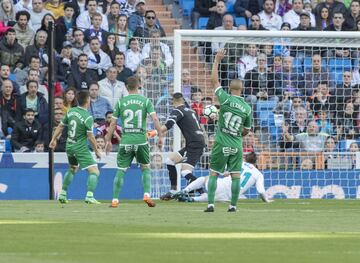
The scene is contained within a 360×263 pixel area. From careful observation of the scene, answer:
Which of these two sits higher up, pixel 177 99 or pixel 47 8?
pixel 47 8

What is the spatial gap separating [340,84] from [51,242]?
16.4 meters

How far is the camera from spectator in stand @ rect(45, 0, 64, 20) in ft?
97.1

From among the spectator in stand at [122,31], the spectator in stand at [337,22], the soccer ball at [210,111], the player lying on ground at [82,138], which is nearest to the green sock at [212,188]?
the player lying on ground at [82,138]

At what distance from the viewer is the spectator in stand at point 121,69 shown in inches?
1127

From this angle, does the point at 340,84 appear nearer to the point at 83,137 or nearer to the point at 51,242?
the point at 83,137

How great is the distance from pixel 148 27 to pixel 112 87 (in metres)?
2.48

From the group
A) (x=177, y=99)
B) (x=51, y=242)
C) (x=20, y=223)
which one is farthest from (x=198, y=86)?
(x=51, y=242)

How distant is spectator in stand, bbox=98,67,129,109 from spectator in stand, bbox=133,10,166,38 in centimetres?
204

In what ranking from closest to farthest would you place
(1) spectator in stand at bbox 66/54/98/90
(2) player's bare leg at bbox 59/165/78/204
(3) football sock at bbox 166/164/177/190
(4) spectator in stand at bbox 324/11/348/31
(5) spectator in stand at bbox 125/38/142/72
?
1. (2) player's bare leg at bbox 59/165/78/204
2. (3) football sock at bbox 166/164/177/190
3. (1) spectator in stand at bbox 66/54/98/90
4. (5) spectator in stand at bbox 125/38/142/72
5. (4) spectator in stand at bbox 324/11/348/31

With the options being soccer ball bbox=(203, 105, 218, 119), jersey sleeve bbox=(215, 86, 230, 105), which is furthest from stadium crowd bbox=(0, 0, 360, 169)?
jersey sleeve bbox=(215, 86, 230, 105)

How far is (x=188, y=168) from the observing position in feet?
81.5

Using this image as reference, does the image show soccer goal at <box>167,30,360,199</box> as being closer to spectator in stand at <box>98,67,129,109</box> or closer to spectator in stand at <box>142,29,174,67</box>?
spectator in stand at <box>142,29,174,67</box>

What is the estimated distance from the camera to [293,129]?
2759 centimetres

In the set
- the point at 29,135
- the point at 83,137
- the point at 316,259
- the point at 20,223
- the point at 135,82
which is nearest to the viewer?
the point at 316,259
